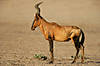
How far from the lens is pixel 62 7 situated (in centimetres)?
5978

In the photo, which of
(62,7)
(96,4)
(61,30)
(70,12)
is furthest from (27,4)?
(61,30)

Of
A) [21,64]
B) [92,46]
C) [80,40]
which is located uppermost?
[80,40]

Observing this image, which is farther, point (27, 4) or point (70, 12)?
point (27, 4)

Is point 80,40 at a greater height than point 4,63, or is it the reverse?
point 80,40

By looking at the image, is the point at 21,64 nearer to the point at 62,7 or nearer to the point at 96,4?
the point at 62,7

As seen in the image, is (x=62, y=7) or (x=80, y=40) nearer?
(x=80, y=40)

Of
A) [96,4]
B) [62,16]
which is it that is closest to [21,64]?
[62,16]

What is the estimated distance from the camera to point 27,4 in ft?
202

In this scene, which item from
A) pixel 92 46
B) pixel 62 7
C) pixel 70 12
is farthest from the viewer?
pixel 62 7

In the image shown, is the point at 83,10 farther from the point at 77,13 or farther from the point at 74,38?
the point at 74,38

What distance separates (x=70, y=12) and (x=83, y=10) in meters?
3.39

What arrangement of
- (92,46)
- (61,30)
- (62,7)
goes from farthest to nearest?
(62,7)
(92,46)
(61,30)

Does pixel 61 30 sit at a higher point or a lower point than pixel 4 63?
higher

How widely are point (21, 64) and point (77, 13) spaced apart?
4192 cm
